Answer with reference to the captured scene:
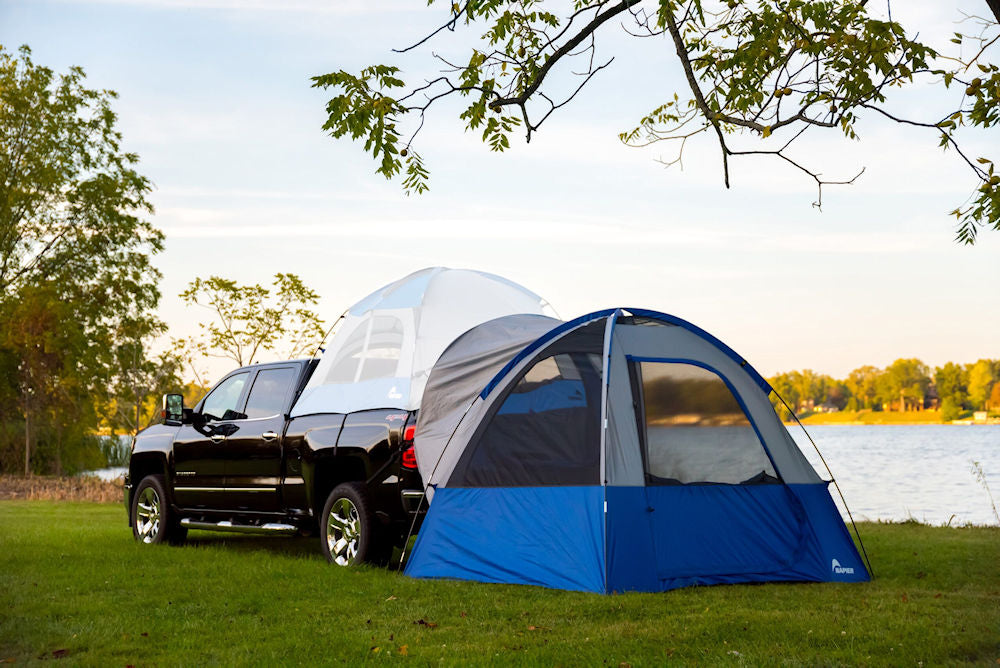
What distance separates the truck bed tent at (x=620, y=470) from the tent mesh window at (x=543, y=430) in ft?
0.04

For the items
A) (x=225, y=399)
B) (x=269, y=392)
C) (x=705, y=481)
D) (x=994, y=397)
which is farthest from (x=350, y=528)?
(x=994, y=397)

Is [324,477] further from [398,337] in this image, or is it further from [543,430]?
[543,430]

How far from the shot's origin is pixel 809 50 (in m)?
8.12

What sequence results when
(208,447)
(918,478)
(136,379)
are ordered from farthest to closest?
1. (918,478)
2. (136,379)
3. (208,447)

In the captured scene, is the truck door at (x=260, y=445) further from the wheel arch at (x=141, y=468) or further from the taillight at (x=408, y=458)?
the taillight at (x=408, y=458)

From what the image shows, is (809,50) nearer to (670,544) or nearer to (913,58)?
(913,58)

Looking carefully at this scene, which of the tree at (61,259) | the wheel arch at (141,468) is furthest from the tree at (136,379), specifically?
the wheel arch at (141,468)

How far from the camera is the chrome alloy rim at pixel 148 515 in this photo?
12180 millimetres

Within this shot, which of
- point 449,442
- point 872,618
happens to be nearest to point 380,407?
point 449,442

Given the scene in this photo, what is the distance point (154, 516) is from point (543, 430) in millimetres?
5902

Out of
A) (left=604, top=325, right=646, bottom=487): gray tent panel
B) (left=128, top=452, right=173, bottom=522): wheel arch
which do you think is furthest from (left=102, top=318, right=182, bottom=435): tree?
(left=604, top=325, right=646, bottom=487): gray tent panel

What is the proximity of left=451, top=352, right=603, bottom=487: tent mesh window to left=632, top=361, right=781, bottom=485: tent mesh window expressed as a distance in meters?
0.45

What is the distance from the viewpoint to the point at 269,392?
427 inches

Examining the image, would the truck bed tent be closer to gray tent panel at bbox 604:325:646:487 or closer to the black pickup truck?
gray tent panel at bbox 604:325:646:487
